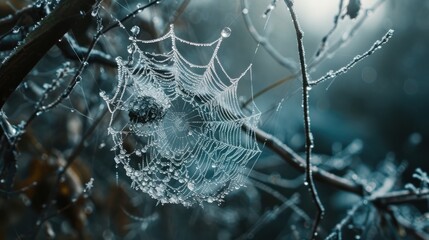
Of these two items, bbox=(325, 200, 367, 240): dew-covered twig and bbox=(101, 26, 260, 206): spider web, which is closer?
bbox=(325, 200, 367, 240): dew-covered twig

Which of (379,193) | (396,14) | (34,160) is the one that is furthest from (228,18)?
(396,14)

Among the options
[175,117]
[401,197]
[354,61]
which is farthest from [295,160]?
[175,117]

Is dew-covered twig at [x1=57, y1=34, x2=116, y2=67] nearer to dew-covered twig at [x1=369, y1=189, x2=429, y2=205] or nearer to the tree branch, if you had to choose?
the tree branch

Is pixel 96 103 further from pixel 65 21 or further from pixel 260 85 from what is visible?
pixel 260 85

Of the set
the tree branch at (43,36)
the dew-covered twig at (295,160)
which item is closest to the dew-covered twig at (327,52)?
the dew-covered twig at (295,160)

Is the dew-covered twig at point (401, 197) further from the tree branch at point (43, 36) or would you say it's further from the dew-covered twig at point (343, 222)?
the tree branch at point (43, 36)

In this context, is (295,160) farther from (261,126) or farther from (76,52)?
(76,52)

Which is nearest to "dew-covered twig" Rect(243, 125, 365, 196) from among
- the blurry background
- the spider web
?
the spider web

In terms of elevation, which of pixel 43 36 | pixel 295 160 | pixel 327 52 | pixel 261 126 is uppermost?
pixel 327 52

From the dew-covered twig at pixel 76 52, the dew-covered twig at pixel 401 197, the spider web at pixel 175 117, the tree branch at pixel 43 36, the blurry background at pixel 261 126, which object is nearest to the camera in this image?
the tree branch at pixel 43 36
